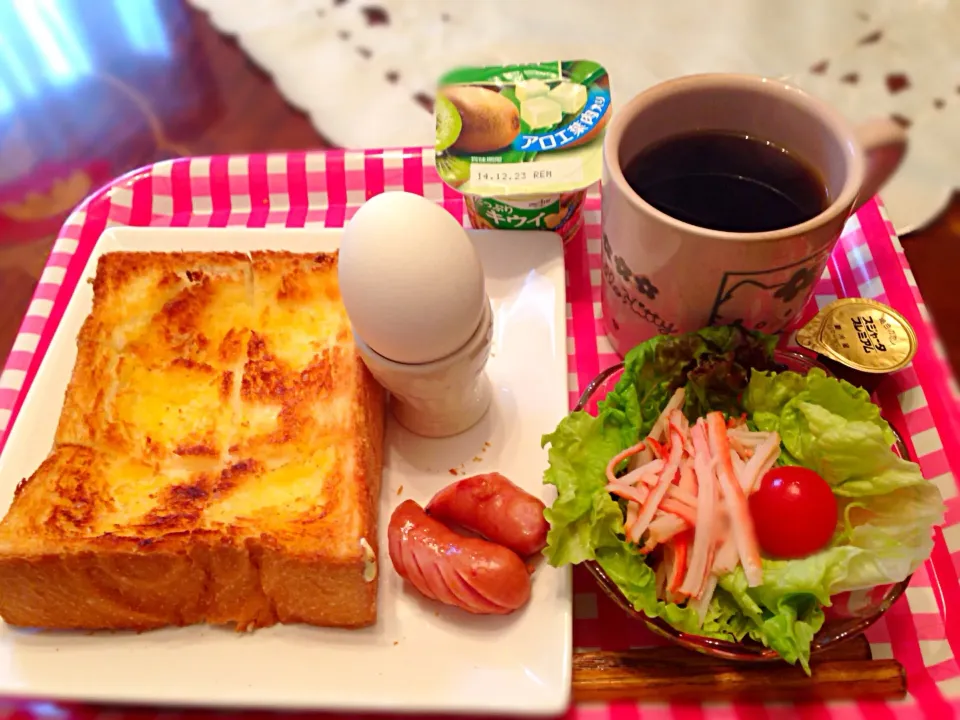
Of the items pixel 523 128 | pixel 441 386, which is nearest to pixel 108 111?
pixel 523 128

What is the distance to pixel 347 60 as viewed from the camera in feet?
7.57

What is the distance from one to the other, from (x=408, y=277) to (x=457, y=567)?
1.35 feet

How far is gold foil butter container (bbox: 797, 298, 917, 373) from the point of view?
1323 millimetres

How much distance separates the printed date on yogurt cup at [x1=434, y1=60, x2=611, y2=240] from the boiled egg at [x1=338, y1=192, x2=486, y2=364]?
1.37 feet

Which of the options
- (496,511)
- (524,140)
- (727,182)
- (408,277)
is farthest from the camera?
(524,140)

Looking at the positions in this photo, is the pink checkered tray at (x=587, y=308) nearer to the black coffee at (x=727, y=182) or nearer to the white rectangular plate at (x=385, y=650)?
the white rectangular plate at (x=385, y=650)

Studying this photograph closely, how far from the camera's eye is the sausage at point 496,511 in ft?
3.69

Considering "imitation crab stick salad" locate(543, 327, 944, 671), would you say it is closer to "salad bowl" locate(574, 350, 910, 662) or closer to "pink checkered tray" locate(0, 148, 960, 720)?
"salad bowl" locate(574, 350, 910, 662)

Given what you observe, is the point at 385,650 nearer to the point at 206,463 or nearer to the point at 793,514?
the point at 206,463

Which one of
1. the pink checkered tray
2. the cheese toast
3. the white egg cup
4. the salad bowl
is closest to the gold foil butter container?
the pink checkered tray

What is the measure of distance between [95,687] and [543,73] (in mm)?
1344

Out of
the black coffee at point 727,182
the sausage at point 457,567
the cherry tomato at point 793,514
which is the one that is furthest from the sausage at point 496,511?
the black coffee at point 727,182

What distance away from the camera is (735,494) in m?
1.06

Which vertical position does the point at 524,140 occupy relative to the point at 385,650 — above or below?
above
